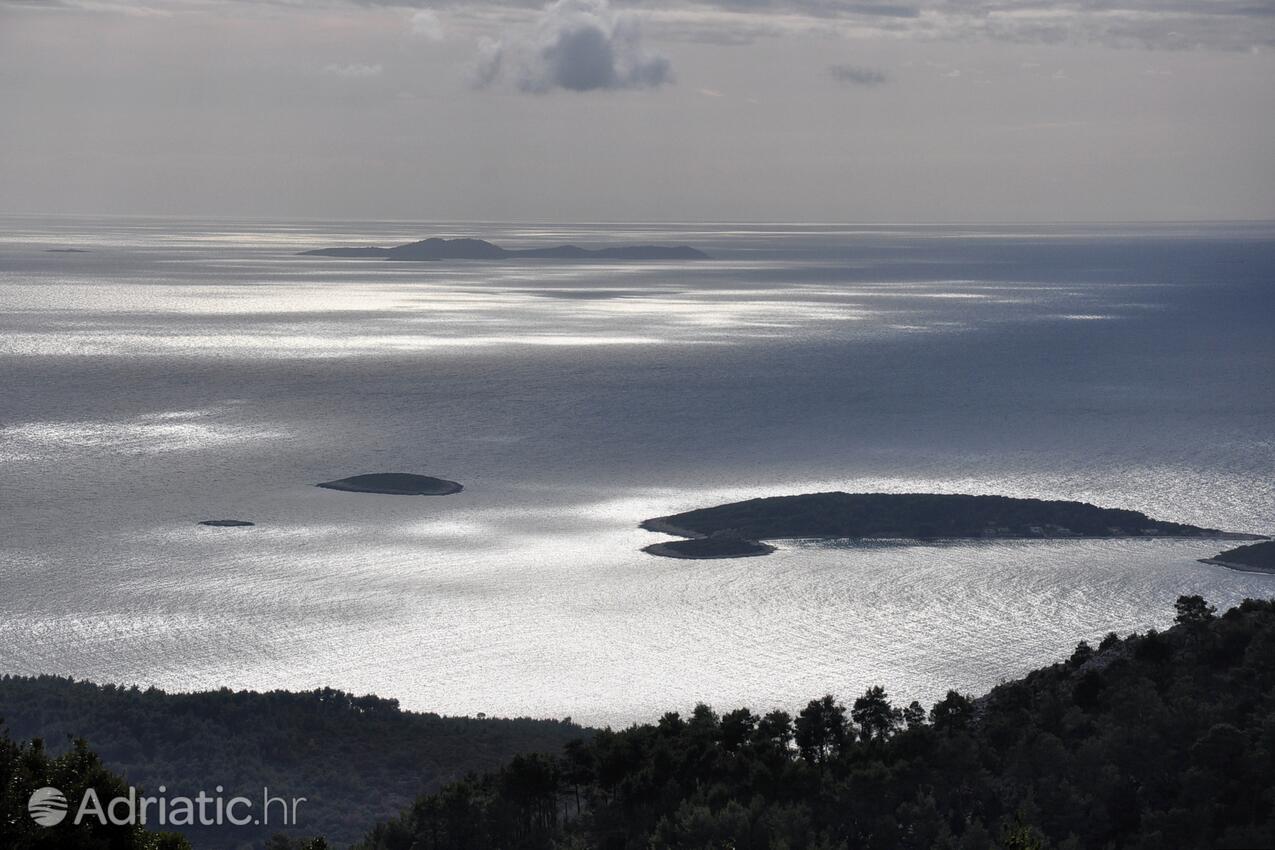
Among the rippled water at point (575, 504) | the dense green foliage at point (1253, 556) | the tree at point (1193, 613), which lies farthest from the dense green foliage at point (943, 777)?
the dense green foliage at point (1253, 556)

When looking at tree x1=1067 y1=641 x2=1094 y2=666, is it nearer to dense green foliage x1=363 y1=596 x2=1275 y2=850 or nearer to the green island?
the green island

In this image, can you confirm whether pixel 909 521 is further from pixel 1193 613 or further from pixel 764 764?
pixel 764 764

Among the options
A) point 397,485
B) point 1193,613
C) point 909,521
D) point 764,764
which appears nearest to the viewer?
point 764,764

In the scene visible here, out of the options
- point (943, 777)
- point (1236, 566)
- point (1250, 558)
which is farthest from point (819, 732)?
point (1250, 558)

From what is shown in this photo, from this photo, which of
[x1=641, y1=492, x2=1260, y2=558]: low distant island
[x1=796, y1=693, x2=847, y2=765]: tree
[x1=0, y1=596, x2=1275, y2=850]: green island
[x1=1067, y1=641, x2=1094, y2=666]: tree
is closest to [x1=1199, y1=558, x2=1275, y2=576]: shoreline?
[x1=641, y1=492, x2=1260, y2=558]: low distant island

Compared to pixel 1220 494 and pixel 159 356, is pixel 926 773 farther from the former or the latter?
pixel 159 356

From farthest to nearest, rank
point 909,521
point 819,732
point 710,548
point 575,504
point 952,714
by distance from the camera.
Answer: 1. point 575,504
2. point 909,521
3. point 710,548
4. point 819,732
5. point 952,714
